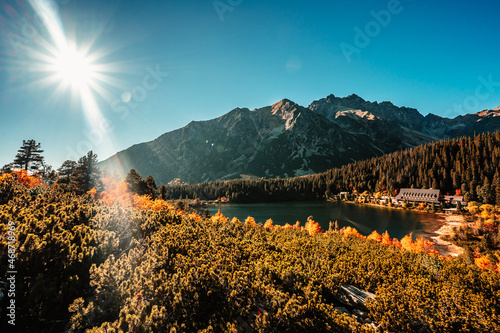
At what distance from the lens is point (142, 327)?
596cm

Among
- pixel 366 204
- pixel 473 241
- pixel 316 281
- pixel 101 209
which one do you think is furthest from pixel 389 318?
pixel 366 204

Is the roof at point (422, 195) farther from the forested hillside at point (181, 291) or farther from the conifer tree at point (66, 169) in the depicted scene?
the conifer tree at point (66, 169)

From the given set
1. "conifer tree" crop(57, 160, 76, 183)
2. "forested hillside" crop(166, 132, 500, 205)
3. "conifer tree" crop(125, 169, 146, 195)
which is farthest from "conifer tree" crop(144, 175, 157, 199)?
"forested hillside" crop(166, 132, 500, 205)

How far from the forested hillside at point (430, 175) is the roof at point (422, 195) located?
12.5 meters

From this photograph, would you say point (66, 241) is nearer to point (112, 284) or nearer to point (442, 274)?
point (112, 284)

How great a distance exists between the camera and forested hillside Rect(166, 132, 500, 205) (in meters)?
126

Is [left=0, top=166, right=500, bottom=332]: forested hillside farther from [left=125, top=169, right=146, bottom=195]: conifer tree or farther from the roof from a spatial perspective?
the roof

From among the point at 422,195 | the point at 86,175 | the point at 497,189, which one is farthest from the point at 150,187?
the point at 497,189

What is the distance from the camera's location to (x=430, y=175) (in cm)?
14900

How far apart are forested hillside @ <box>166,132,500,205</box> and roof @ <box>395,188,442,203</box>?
12504 mm

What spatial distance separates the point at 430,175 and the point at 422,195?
30.1m

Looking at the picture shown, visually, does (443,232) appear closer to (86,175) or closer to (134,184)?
(134,184)

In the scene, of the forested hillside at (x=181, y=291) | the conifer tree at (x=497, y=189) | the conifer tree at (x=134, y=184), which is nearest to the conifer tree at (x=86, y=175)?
the conifer tree at (x=134, y=184)

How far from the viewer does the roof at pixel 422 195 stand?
12448 cm
